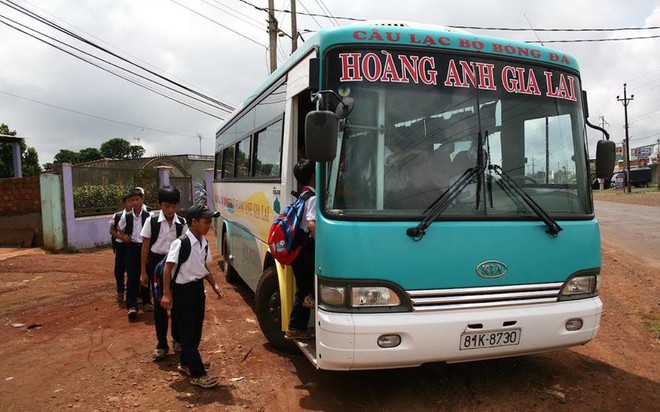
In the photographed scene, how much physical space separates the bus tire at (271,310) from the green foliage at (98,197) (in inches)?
388

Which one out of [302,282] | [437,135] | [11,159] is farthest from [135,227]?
[11,159]

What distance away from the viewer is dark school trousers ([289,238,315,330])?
13.5 feet

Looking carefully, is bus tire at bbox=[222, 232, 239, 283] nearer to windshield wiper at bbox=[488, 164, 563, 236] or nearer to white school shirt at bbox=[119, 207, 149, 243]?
white school shirt at bbox=[119, 207, 149, 243]

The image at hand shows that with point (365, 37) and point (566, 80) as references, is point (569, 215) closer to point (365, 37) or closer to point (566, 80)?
point (566, 80)

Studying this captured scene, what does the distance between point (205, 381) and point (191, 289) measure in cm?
79

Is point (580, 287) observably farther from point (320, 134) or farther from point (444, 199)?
point (320, 134)

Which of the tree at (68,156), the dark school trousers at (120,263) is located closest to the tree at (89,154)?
the tree at (68,156)

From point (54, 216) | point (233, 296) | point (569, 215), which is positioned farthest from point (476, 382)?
point (54, 216)

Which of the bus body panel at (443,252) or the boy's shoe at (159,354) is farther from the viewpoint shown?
the boy's shoe at (159,354)

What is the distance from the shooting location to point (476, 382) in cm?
425

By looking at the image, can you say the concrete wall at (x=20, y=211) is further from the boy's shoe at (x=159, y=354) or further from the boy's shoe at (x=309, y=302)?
the boy's shoe at (x=309, y=302)

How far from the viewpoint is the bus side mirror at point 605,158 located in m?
4.39

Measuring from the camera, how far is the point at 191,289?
4125mm

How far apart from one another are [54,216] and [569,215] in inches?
474
